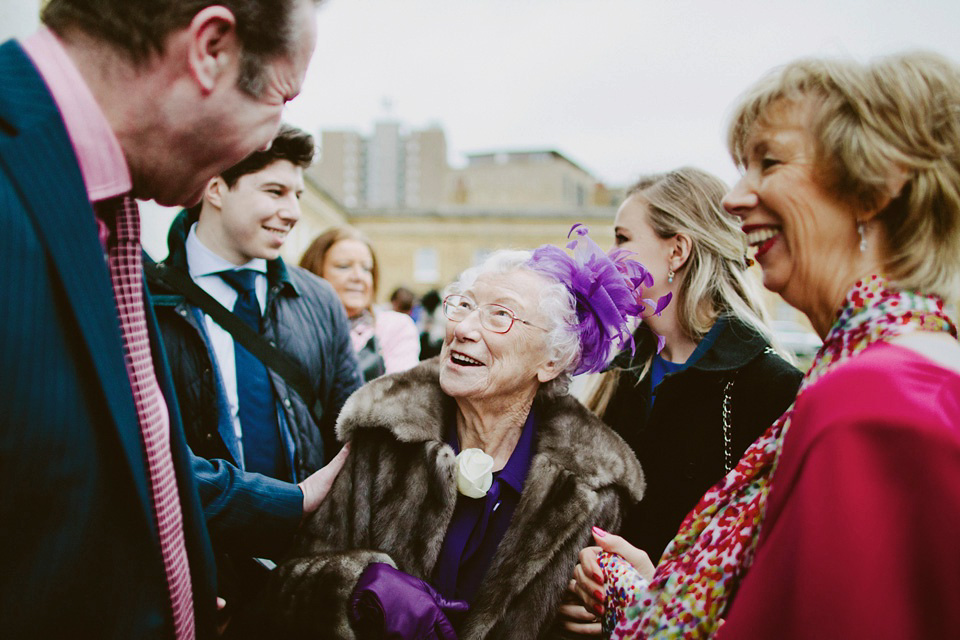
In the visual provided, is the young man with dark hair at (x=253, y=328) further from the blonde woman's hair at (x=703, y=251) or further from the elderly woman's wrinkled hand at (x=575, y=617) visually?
the blonde woman's hair at (x=703, y=251)

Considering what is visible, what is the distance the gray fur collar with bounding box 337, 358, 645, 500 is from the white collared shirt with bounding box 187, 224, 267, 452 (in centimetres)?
49

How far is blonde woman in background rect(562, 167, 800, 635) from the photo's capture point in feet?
7.35

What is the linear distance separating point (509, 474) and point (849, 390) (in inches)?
55.5

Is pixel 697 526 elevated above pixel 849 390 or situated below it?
below

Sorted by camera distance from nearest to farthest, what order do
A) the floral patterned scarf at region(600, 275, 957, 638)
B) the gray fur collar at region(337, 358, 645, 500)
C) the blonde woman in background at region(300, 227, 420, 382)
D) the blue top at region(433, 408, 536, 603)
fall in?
the floral patterned scarf at region(600, 275, 957, 638)
the blue top at region(433, 408, 536, 603)
the gray fur collar at region(337, 358, 645, 500)
the blonde woman in background at region(300, 227, 420, 382)

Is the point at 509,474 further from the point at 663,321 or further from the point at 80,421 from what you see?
the point at 80,421

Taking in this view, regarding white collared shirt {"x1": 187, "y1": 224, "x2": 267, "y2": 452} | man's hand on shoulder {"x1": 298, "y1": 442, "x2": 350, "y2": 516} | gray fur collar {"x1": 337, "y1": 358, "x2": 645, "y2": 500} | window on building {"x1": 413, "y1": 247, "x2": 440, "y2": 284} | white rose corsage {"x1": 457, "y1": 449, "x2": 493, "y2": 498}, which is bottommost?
window on building {"x1": 413, "y1": 247, "x2": 440, "y2": 284}

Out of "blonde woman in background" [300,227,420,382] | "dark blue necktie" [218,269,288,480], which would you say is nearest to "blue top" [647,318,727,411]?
"dark blue necktie" [218,269,288,480]

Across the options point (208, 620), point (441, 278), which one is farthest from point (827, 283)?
point (441, 278)

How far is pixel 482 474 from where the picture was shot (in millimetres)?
2092

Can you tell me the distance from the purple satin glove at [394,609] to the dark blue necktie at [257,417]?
0.81 meters

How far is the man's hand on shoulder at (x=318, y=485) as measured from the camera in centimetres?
210

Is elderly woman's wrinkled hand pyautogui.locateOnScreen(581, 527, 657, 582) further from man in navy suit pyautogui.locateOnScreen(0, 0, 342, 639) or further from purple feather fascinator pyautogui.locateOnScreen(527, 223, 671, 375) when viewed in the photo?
man in navy suit pyautogui.locateOnScreen(0, 0, 342, 639)

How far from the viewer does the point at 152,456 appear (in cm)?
107
